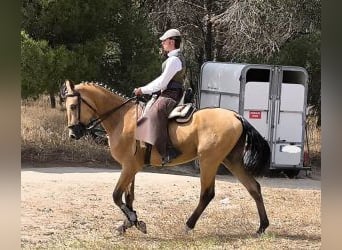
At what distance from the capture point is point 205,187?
4.83m

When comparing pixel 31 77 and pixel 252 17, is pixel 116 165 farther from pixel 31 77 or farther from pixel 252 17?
pixel 252 17

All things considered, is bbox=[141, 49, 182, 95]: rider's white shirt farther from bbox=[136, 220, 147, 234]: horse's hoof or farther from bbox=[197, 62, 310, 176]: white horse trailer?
bbox=[197, 62, 310, 176]: white horse trailer

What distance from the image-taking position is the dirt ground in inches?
183

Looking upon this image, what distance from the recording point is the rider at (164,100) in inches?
184

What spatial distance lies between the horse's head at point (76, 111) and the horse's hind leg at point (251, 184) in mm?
1244

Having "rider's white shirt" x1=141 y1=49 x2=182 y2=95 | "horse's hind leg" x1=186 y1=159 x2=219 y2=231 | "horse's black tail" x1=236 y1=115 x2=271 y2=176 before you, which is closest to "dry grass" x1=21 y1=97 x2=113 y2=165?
"rider's white shirt" x1=141 y1=49 x2=182 y2=95

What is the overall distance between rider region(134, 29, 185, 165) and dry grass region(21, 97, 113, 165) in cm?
118

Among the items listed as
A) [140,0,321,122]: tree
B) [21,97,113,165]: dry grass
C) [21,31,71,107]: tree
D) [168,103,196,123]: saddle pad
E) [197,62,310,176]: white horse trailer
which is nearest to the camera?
[168,103,196,123]: saddle pad

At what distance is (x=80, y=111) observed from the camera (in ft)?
15.5

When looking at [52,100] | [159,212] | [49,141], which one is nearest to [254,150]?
[159,212]

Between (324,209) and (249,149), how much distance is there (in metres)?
2.06

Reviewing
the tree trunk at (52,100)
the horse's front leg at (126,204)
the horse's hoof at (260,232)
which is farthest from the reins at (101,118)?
the horse's hoof at (260,232)

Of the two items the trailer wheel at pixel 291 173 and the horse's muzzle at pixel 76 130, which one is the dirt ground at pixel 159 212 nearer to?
the trailer wheel at pixel 291 173

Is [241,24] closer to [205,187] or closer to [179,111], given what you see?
[179,111]
